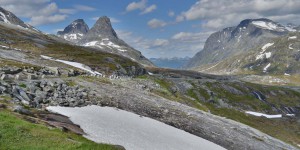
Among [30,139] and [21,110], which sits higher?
[21,110]

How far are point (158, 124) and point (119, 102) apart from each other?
915 centimetres

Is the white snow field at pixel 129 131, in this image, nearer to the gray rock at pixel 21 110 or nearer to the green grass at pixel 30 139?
the gray rock at pixel 21 110

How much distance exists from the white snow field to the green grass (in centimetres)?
798

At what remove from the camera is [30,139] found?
1064 inches

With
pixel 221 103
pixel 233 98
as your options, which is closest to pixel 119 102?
pixel 221 103

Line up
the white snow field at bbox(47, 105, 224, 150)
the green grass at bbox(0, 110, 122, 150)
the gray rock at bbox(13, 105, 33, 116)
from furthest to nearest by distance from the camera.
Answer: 1. the white snow field at bbox(47, 105, 224, 150)
2. the gray rock at bbox(13, 105, 33, 116)
3. the green grass at bbox(0, 110, 122, 150)

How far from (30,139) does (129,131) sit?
59.5ft

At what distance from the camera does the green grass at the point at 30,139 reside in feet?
84.6

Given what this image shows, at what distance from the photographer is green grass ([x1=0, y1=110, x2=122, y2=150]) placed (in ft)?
84.6

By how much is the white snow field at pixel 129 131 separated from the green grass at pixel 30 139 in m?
7.98

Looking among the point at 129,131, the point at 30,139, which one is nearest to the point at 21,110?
the point at 30,139

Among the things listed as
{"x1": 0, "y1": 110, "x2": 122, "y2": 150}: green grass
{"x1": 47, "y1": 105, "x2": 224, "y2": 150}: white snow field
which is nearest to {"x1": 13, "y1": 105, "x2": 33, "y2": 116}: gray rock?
{"x1": 0, "y1": 110, "x2": 122, "y2": 150}: green grass

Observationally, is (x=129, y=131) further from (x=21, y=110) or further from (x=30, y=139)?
(x=30, y=139)

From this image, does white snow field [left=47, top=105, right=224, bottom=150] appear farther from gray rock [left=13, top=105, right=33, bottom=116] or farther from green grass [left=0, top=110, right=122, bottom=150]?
green grass [left=0, top=110, right=122, bottom=150]
